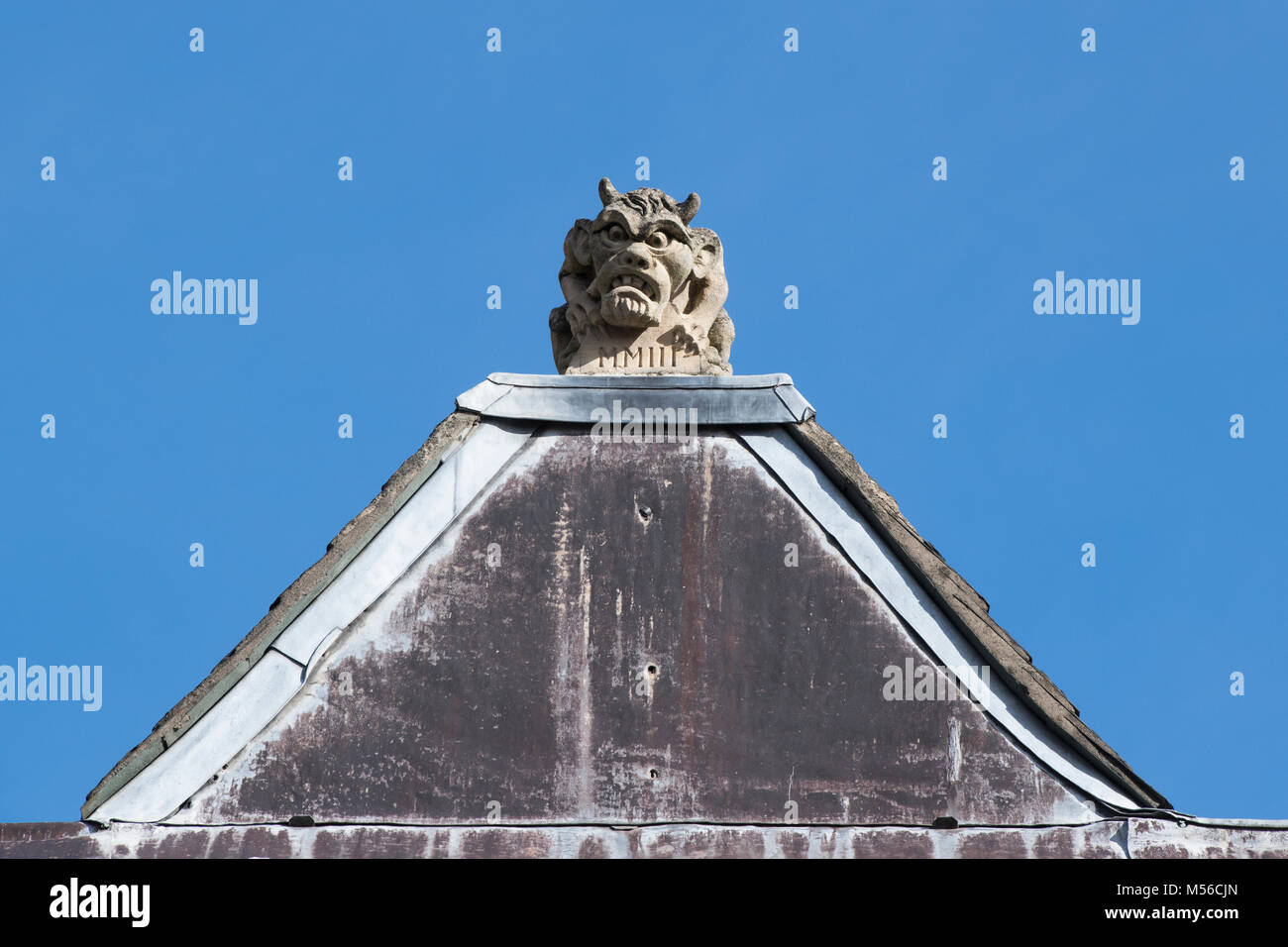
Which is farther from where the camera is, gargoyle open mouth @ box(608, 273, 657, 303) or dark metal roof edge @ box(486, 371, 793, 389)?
gargoyle open mouth @ box(608, 273, 657, 303)

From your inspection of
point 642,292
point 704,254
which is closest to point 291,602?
point 642,292

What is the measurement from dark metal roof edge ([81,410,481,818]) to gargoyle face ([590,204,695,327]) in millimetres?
1249

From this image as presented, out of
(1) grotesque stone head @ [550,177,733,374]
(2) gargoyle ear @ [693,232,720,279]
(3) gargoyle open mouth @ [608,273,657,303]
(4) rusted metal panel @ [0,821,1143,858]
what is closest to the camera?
(4) rusted metal panel @ [0,821,1143,858]

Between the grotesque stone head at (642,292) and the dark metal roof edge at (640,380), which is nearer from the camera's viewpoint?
the dark metal roof edge at (640,380)

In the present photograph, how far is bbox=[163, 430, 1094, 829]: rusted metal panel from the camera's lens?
1258 centimetres

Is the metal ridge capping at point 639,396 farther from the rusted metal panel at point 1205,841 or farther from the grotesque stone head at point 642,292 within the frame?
the rusted metal panel at point 1205,841
